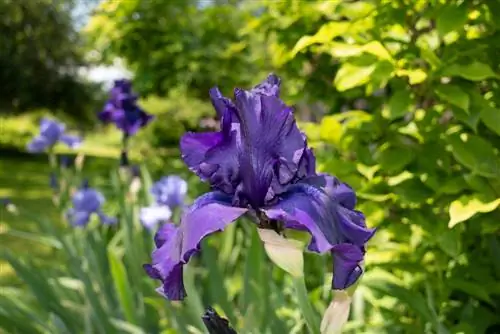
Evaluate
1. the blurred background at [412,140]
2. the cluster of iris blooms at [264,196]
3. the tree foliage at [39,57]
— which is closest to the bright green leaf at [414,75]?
the blurred background at [412,140]

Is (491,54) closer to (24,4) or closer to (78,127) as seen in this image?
(24,4)

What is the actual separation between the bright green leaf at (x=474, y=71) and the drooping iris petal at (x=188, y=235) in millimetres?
652

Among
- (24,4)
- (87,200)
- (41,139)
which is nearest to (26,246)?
(41,139)

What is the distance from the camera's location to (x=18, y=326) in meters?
2.15

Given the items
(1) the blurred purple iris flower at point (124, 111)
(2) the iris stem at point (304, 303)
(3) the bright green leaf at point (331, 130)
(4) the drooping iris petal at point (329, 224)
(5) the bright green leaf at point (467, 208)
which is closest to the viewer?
(4) the drooping iris petal at point (329, 224)

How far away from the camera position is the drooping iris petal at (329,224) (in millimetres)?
890

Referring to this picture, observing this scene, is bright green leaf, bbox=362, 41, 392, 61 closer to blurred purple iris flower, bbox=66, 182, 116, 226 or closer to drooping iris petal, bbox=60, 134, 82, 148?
blurred purple iris flower, bbox=66, 182, 116, 226

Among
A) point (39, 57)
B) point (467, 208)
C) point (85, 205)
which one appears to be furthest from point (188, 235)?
point (39, 57)

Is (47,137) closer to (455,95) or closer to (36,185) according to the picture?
(455,95)

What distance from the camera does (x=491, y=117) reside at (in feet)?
4.51

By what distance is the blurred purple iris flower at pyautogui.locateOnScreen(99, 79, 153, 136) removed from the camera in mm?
3146

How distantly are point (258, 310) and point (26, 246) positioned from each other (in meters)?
4.26

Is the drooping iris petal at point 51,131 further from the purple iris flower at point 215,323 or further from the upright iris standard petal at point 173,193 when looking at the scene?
the purple iris flower at point 215,323

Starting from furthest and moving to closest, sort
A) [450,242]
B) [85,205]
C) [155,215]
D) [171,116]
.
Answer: [171,116] < [85,205] < [155,215] < [450,242]
